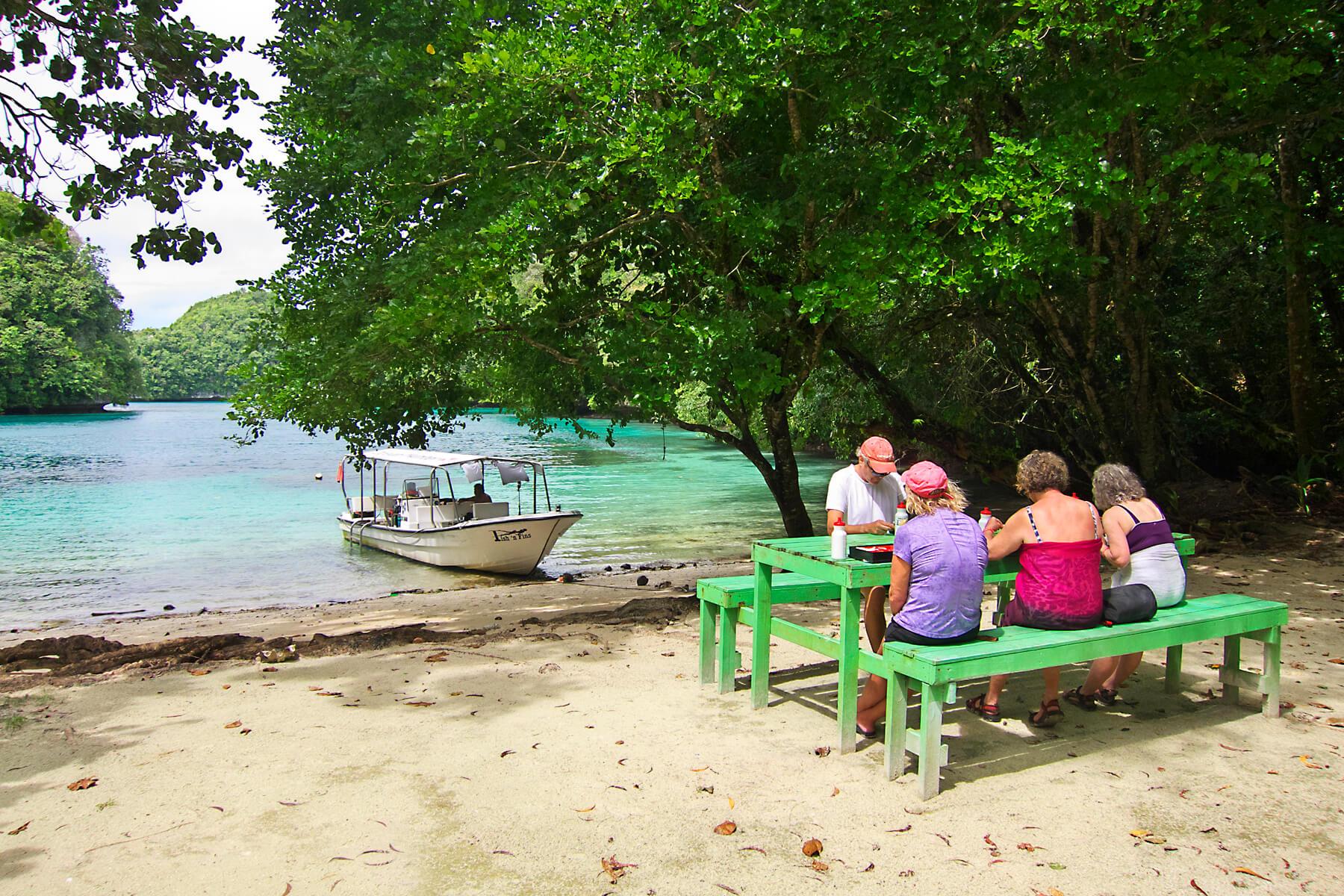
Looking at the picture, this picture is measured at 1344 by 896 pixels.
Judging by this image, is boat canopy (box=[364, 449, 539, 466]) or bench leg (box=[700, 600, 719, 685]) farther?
boat canopy (box=[364, 449, 539, 466])

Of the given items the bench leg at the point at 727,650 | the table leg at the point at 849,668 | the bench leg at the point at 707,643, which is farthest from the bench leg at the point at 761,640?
the table leg at the point at 849,668

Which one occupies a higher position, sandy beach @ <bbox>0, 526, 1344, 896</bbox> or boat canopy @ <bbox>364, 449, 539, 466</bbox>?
boat canopy @ <bbox>364, 449, 539, 466</bbox>

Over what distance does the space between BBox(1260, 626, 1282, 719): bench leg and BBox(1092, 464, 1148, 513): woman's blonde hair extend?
1.02 meters

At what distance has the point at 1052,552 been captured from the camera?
15.8 ft

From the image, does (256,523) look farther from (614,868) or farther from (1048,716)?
(614,868)

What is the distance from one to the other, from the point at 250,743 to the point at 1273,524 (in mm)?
12656

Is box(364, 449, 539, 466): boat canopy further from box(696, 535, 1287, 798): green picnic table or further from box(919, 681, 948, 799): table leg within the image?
box(919, 681, 948, 799): table leg

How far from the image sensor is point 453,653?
700cm

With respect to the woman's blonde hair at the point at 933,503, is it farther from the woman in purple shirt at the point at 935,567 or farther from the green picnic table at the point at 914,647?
the green picnic table at the point at 914,647

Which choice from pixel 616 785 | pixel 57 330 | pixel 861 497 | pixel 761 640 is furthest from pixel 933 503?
pixel 57 330

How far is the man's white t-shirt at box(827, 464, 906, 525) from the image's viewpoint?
18.8 feet

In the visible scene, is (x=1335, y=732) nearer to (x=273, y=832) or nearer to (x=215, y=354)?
(x=273, y=832)

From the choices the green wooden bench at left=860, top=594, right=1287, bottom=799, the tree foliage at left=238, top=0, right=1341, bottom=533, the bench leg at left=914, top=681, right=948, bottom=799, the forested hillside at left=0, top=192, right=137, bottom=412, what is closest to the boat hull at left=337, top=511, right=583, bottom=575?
the tree foliage at left=238, top=0, right=1341, bottom=533

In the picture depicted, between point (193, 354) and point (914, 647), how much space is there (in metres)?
168
